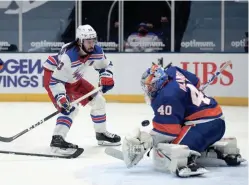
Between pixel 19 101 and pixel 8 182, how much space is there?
500 centimetres

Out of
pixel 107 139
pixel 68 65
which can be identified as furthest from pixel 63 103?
pixel 107 139

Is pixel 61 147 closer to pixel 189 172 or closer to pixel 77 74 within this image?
pixel 77 74

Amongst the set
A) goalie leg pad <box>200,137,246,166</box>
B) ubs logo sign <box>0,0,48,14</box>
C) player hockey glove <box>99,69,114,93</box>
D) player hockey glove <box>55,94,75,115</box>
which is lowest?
goalie leg pad <box>200,137,246,166</box>

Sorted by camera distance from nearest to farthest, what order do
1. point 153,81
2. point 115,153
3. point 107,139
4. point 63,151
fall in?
point 153,81 < point 115,153 < point 63,151 < point 107,139

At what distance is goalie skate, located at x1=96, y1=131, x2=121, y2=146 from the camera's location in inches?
195

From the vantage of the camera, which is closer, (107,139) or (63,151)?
(63,151)

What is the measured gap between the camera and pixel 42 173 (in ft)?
12.6

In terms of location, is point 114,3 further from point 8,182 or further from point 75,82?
point 8,182

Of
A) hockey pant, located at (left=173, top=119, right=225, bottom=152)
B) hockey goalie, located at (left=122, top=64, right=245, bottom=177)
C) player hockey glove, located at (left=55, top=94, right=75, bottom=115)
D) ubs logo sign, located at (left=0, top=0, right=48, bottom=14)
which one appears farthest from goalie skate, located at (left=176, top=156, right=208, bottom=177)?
ubs logo sign, located at (left=0, top=0, right=48, bottom=14)

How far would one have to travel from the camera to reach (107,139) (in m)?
Answer: 4.96

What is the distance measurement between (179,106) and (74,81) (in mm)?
1315

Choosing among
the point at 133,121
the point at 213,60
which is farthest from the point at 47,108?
the point at 213,60

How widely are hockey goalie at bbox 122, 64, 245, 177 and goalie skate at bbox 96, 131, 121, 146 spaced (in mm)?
1098

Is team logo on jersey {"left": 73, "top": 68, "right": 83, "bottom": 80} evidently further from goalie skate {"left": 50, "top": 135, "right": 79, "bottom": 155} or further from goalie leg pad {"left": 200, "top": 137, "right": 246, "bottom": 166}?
goalie leg pad {"left": 200, "top": 137, "right": 246, "bottom": 166}
